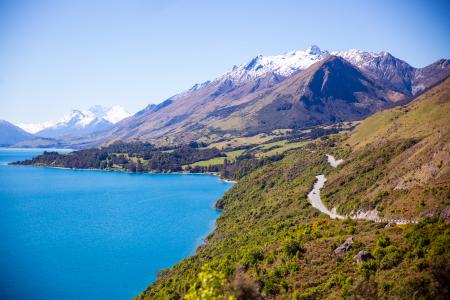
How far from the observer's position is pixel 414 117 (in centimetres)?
11394

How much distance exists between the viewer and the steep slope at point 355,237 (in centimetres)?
3317

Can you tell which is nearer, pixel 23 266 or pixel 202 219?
pixel 23 266

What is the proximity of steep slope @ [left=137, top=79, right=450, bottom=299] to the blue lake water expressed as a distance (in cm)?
1236

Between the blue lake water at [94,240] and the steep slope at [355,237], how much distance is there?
12.4 metres

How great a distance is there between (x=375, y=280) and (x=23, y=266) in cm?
8511

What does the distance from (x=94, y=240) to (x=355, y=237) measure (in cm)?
8749

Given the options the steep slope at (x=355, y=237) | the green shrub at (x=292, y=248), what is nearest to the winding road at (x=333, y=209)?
the steep slope at (x=355, y=237)

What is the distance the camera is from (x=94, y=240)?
361 feet

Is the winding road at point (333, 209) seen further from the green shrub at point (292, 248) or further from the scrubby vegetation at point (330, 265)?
the green shrub at point (292, 248)

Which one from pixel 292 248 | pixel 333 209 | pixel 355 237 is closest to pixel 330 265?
pixel 292 248

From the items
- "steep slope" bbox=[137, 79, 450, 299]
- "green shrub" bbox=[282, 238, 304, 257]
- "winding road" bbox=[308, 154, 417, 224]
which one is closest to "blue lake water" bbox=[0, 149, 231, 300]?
"steep slope" bbox=[137, 79, 450, 299]

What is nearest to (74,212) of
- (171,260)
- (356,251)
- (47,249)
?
(47,249)

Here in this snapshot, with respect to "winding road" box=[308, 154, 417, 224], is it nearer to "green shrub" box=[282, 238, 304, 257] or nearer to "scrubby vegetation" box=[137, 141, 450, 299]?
"scrubby vegetation" box=[137, 141, 450, 299]

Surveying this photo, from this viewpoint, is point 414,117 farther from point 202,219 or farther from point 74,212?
point 74,212
